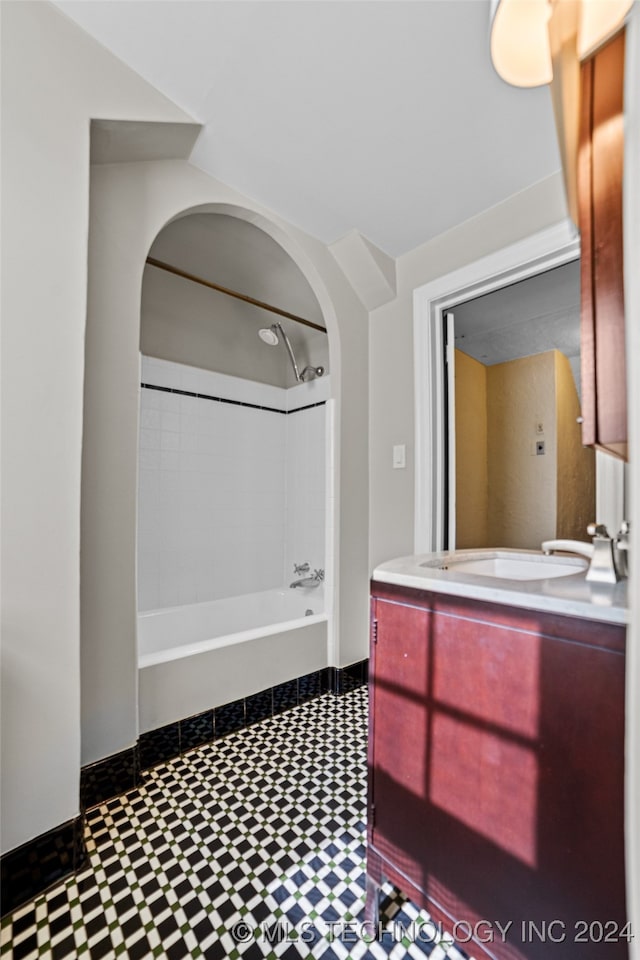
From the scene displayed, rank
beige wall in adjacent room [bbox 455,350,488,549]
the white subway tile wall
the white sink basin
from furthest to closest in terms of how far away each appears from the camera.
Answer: beige wall in adjacent room [bbox 455,350,488,549] → the white subway tile wall → the white sink basin

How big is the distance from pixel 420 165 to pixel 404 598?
5.77 feet

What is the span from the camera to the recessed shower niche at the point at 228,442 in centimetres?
254

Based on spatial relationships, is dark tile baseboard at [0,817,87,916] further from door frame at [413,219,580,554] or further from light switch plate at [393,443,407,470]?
light switch plate at [393,443,407,470]

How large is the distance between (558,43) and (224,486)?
2.76 m

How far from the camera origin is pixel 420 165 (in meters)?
1.76

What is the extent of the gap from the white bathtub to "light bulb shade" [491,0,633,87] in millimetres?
1909

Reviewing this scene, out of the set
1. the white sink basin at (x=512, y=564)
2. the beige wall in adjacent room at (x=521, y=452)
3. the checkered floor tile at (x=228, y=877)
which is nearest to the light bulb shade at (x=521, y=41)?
the white sink basin at (x=512, y=564)

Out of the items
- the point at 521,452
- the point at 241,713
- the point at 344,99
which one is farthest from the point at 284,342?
the point at 241,713

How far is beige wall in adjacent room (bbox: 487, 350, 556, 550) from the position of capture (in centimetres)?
274

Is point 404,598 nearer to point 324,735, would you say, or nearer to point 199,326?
point 324,735

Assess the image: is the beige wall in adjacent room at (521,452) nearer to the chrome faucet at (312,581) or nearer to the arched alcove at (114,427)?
the chrome faucet at (312,581)

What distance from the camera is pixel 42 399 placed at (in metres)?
1.20

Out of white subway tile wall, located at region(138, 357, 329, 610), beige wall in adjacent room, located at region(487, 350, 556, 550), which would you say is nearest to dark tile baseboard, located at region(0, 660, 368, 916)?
white subway tile wall, located at region(138, 357, 329, 610)

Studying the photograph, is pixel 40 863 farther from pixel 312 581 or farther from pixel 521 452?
pixel 521 452
